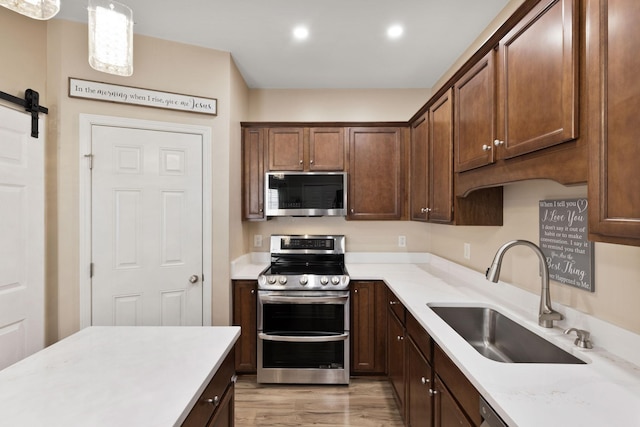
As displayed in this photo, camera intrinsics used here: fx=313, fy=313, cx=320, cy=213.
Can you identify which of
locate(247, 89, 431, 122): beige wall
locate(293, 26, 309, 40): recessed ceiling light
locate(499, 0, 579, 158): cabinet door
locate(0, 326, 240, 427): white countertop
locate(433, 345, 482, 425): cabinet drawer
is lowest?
locate(433, 345, 482, 425): cabinet drawer

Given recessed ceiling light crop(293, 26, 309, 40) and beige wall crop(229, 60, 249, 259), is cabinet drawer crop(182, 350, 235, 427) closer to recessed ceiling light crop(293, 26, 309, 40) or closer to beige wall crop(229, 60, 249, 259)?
beige wall crop(229, 60, 249, 259)

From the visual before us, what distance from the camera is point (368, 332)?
2.68m

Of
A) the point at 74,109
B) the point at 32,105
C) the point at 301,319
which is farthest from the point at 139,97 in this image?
the point at 301,319

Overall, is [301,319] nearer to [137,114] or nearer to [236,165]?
[236,165]

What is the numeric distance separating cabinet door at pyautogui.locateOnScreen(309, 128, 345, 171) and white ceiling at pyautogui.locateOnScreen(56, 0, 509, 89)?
0.53 metres

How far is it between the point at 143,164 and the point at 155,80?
641 millimetres

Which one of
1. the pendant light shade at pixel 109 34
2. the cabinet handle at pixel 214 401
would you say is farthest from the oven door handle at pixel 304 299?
the pendant light shade at pixel 109 34

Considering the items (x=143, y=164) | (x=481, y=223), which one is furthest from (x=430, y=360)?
(x=143, y=164)

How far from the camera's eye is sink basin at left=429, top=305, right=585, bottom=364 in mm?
1354

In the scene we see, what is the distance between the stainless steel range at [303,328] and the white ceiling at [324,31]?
184 cm

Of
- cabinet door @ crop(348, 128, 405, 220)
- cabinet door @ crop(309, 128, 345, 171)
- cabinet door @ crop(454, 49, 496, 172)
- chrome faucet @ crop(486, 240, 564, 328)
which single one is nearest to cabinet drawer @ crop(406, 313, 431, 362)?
chrome faucet @ crop(486, 240, 564, 328)

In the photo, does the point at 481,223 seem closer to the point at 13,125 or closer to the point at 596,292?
the point at 596,292

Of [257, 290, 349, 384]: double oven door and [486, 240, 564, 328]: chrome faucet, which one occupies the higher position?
[486, 240, 564, 328]: chrome faucet

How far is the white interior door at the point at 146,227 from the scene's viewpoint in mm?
2213
